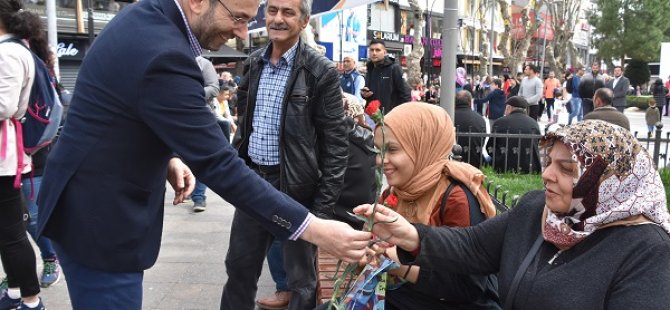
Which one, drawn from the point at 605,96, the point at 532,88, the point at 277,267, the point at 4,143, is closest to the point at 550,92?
the point at 532,88

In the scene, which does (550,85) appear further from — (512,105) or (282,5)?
(282,5)

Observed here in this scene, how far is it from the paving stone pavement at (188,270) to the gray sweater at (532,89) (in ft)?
36.2

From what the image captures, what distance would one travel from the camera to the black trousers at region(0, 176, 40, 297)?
3523 millimetres

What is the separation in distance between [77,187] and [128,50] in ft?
1.53

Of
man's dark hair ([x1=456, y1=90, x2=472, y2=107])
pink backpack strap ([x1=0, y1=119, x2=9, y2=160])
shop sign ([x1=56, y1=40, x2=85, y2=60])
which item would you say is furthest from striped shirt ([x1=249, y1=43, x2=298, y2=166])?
shop sign ([x1=56, y1=40, x2=85, y2=60])

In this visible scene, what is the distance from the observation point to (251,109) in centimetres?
354

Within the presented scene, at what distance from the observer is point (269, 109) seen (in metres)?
3.45

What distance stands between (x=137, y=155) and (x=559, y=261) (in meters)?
1.46

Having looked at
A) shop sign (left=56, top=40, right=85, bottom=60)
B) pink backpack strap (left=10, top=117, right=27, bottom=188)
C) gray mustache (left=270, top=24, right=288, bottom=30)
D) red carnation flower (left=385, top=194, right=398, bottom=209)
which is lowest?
red carnation flower (left=385, top=194, right=398, bottom=209)

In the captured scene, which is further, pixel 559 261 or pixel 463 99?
pixel 463 99

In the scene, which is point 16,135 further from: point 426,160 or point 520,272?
point 520,272

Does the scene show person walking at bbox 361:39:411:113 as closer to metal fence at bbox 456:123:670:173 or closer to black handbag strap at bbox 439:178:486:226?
metal fence at bbox 456:123:670:173

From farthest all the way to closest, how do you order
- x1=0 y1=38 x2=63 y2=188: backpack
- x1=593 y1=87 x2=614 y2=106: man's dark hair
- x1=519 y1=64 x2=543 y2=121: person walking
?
x1=519 y1=64 x2=543 y2=121: person walking
x1=593 y1=87 x2=614 y2=106: man's dark hair
x1=0 y1=38 x2=63 y2=188: backpack

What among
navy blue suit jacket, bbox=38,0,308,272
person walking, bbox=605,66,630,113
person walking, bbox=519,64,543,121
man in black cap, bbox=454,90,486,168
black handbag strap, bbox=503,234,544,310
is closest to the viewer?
navy blue suit jacket, bbox=38,0,308,272
